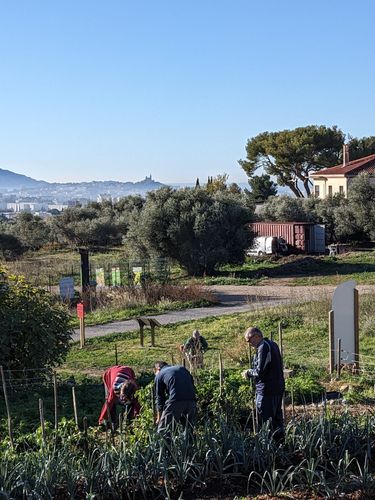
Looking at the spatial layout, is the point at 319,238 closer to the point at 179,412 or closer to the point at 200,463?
→ the point at 179,412

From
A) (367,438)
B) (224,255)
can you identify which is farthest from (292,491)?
(224,255)

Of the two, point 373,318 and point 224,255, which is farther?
point 224,255

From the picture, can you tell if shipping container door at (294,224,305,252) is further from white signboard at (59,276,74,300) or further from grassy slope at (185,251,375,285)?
white signboard at (59,276,74,300)

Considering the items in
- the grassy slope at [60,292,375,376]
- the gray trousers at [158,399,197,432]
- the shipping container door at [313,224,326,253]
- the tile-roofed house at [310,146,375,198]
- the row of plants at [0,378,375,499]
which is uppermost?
the tile-roofed house at [310,146,375,198]

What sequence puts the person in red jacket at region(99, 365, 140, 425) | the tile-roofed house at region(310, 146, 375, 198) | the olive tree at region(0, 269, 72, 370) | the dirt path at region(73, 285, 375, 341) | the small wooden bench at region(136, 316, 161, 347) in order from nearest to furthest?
the person in red jacket at region(99, 365, 140, 425), the olive tree at region(0, 269, 72, 370), the small wooden bench at region(136, 316, 161, 347), the dirt path at region(73, 285, 375, 341), the tile-roofed house at region(310, 146, 375, 198)

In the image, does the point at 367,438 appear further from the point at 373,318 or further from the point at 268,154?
the point at 268,154

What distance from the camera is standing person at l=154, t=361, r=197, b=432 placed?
7.66 metres

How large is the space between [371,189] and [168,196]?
47.5ft

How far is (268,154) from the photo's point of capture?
75.8 meters

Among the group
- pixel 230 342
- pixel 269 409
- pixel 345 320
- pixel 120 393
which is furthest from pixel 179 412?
pixel 230 342

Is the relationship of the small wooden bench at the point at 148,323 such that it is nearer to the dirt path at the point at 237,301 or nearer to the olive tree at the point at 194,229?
the dirt path at the point at 237,301

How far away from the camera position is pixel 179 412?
7.70 m

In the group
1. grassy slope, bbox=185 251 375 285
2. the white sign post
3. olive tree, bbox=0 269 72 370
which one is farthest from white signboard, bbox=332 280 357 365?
grassy slope, bbox=185 251 375 285

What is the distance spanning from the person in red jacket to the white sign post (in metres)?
5.28
